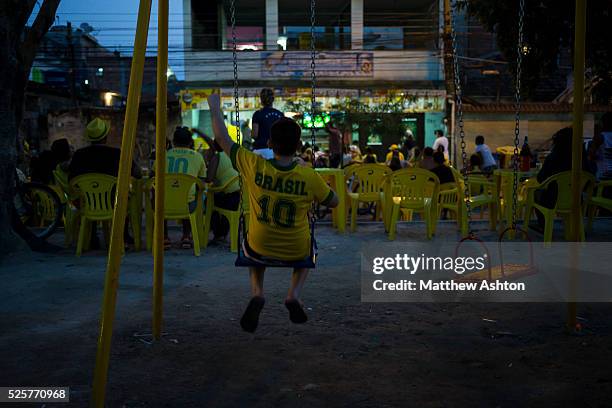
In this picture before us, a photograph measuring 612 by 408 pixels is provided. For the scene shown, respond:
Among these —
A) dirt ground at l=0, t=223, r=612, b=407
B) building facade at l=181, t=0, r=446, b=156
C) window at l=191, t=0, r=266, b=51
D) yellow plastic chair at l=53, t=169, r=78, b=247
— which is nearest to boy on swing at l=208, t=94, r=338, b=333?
dirt ground at l=0, t=223, r=612, b=407

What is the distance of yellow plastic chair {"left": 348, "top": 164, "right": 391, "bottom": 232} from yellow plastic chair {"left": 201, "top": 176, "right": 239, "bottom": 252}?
2.07 meters

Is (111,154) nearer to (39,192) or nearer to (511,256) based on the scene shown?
(39,192)

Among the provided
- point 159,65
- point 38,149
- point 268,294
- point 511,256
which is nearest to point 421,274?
point 511,256

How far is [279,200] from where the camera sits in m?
4.25

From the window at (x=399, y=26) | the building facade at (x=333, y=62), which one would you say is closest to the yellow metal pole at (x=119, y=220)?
the building facade at (x=333, y=62)

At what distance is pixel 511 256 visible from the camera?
765 centimetres

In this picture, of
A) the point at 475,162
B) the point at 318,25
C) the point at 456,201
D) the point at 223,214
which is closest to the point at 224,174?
the point at 223,214

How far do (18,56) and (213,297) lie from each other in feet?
12.6

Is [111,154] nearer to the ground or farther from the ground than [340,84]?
nearer to the ground

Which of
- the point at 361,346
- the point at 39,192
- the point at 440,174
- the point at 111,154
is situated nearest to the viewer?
the point at 361,346

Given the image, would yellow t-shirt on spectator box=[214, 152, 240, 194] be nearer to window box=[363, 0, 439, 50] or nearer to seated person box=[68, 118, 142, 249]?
seated person box=[68, 118, 142, 249]

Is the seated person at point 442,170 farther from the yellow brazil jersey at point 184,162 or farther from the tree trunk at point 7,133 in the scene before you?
the tree trunk at point 7,133

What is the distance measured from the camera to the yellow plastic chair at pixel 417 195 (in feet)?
30.2

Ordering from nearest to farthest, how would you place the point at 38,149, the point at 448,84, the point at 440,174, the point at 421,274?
the point at 421,274 → the point at 440,174 → the point at 448,84 → the point at 38,149
